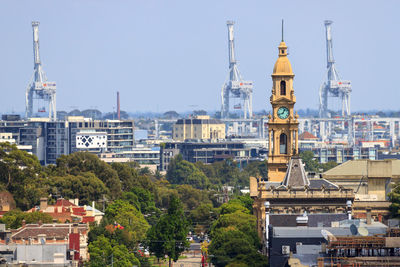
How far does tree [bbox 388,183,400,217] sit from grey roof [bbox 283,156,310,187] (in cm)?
697

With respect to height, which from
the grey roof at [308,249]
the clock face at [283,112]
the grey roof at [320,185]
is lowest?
the grey roof at [308,249]

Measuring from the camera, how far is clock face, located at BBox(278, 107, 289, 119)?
133 m

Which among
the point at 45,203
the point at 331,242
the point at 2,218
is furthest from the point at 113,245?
the point at 331,242

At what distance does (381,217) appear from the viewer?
364 ft

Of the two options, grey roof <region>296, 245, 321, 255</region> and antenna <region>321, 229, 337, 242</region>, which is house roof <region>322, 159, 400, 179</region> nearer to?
antenna <region>321, 229, 337, 242</region>

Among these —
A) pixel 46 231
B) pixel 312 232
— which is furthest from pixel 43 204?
pixel 312 232

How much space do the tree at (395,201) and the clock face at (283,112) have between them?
1410cm

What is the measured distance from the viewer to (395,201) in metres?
117

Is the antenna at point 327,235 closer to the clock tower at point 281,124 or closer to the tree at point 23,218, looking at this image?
the tree at point 23,218

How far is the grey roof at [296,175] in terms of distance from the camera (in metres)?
110

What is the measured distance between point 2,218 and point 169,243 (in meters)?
13.0

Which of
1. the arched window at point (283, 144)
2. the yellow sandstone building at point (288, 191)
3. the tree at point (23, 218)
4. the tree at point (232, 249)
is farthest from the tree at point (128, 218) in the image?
the tree at point (232, 249)

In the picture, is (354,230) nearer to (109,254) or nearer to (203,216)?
(109,254)

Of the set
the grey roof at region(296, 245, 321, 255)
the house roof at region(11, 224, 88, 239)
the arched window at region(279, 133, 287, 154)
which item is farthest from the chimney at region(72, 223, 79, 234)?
the grey roof at region(296, 245, 321, 255)
